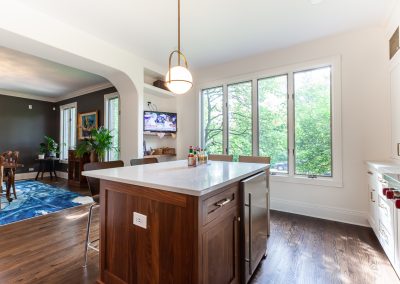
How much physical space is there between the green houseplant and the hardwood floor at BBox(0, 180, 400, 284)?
4.17 meters

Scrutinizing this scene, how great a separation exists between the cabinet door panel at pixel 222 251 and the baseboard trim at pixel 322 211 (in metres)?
2.24

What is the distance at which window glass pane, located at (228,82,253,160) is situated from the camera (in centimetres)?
393

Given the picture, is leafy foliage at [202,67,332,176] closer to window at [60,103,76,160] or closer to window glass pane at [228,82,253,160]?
window glass pane at [228,82,253,160]

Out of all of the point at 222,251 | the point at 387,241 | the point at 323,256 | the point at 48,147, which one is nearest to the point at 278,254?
the point at 323,256

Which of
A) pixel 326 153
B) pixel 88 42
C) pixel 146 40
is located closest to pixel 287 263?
pixel 326 153

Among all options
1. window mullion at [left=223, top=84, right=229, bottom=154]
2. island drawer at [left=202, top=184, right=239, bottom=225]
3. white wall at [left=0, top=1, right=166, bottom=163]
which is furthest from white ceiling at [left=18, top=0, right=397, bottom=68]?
island drawer at [left=202, top=184, right=239, bottom=225]

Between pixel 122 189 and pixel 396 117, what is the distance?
3.18 metres

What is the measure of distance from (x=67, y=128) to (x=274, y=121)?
6481mm

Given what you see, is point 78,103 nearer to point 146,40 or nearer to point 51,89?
point 51,89

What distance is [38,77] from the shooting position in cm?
481

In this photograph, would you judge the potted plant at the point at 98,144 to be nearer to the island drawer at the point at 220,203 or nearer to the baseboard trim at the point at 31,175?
the baseboard trim at the point at 31,175

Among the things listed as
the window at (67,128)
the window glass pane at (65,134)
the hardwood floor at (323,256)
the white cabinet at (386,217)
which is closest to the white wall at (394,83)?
the white cabinet at (386,217)

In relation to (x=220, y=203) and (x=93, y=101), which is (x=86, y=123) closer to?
(x=93, y=101)

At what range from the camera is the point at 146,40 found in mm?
3209
